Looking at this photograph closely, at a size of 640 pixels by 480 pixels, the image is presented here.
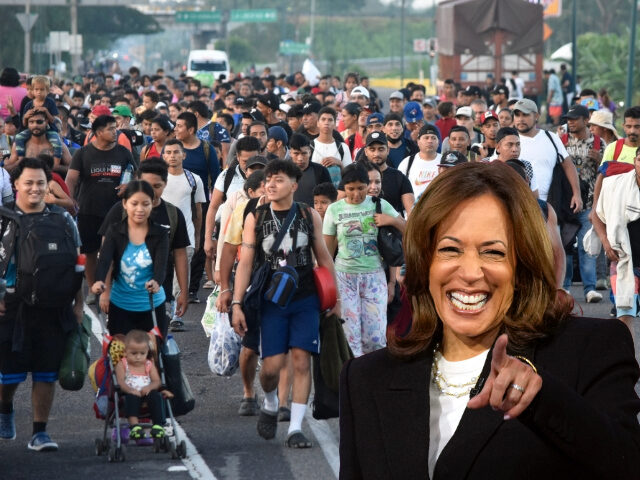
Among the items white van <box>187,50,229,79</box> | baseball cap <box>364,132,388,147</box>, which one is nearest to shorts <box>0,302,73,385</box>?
baseball cap <box>364,132,388,147</box>

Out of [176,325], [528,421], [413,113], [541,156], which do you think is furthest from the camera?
[413,113]

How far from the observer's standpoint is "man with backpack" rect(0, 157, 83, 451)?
8391 millimetres

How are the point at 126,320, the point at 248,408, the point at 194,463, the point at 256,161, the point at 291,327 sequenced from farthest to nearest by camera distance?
the point at 256,161
the point at 248,408
the point at 126,320
the point at 291,327
the point at 194,463

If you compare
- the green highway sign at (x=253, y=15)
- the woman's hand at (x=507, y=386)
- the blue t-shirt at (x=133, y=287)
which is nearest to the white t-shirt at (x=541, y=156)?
the blue t-shirt at (x=133, y=287)

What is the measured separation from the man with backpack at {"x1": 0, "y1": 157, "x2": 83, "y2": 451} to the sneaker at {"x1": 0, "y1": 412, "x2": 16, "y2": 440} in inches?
8.3

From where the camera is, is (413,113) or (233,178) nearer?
(233,178)

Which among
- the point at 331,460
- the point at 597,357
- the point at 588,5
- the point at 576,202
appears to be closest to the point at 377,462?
the point at 597,357

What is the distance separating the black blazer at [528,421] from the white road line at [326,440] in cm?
499

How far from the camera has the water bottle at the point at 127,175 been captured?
1341 cm

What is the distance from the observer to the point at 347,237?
10.0 meters

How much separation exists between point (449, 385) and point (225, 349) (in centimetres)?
651

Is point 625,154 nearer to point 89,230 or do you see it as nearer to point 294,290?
point 89,230

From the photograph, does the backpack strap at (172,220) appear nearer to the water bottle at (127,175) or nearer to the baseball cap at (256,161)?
the baseball cap at (256,161)

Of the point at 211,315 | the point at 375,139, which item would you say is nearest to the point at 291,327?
the point at 211,315
